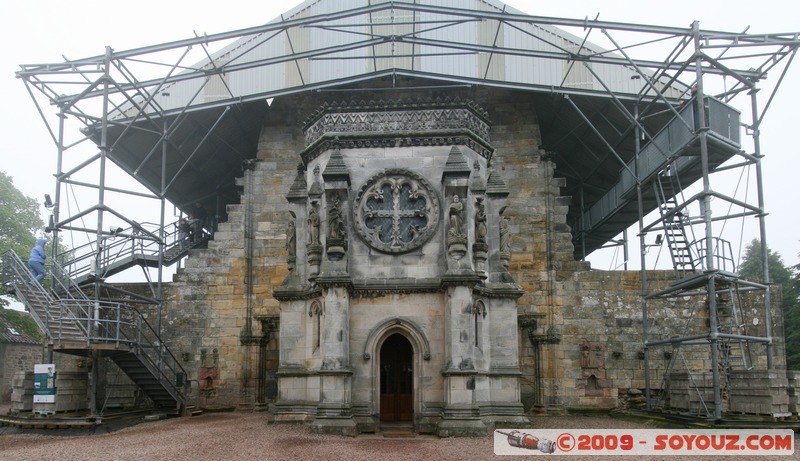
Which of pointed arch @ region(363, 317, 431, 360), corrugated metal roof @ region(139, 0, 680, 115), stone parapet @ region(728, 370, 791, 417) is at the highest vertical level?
corrugated metal roof @ region(139, 0, 680, 115)

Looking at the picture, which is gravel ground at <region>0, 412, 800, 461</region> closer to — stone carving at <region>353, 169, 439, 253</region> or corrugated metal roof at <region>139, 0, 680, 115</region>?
stone carving at <region>353, 169, 439, 253</region>

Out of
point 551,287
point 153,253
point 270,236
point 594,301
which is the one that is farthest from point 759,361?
point 153,253

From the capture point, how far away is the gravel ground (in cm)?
1430

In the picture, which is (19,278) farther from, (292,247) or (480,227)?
(480,227)

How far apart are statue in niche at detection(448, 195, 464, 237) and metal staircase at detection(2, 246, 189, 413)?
943 cm

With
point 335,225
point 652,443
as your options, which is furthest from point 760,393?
point 335,225

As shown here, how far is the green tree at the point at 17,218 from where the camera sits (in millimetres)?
36281

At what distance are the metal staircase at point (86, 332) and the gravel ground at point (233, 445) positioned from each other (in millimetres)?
2318

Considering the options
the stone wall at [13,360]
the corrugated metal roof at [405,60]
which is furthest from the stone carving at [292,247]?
the stone wall at [13,360]

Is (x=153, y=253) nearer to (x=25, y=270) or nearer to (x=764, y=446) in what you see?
(x=25, y=270)

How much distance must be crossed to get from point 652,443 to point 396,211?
26.6 feet

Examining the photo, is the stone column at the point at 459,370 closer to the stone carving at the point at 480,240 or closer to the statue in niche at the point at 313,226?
the stone carving at the point at 480,240

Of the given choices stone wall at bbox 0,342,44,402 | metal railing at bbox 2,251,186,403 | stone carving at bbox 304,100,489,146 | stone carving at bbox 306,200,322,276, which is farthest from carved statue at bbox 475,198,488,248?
stone wall at bbox 0,342,44,402

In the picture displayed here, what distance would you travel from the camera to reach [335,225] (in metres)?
18.2
